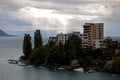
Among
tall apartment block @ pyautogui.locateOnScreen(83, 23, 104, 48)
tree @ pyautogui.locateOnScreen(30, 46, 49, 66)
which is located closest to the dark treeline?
tree @ pyautogui.locateOnScreen(30, 46, 49, 66)

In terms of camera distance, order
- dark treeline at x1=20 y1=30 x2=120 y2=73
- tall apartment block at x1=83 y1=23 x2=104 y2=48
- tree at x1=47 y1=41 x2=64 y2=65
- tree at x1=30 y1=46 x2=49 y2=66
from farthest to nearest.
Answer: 1. tall apartment block at x1=83 y1=23 x2=104 y2=48
2. tree at x1=30 y1=46 x2=49 y2=66
3. tree at x1=47 y1=41 x2=64 y2=65
4. dark treeline at x1=20 y1=30 x2=120 y2=73

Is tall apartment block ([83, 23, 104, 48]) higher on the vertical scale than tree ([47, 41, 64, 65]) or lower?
higher

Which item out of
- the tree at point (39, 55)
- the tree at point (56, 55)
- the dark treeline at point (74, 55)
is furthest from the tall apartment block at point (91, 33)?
the tree at point (56, 55)

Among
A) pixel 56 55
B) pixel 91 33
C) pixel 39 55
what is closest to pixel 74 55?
pixel 56 55

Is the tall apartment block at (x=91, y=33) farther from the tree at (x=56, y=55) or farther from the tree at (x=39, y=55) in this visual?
the tree at (x=56, y=55)

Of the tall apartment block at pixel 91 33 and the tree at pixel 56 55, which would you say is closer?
the tree at pixel 56 55

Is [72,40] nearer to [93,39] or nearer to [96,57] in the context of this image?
[96,57]

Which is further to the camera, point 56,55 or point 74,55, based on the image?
point 56,55

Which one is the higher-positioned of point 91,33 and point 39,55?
point 91,33

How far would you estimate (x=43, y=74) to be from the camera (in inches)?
2525

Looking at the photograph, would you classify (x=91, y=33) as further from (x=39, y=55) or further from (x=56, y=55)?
(x=56, y=55)

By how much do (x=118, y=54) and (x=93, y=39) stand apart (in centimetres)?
2347

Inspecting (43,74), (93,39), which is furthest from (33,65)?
(93,39)

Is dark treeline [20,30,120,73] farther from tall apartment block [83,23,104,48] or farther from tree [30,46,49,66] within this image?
tall apartment block [83,23,104,48]
